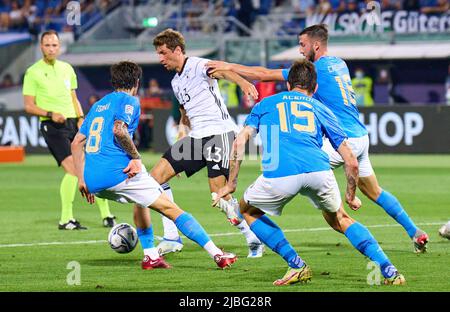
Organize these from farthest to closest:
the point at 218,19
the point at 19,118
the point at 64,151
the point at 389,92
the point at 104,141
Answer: the point at 218,19 → the point at 389,92 → the point at 19,118 → the point at 64,151 → the point at 104,141

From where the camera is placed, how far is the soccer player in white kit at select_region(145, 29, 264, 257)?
12328 mm

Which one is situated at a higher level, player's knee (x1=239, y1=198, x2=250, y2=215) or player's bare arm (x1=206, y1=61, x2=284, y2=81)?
player's bare arm (x1=206, y1=61, x2=284, y2=81)

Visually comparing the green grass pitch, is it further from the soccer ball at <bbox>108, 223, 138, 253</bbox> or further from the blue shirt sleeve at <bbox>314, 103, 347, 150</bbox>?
the blue shirt sleeve at <bbox>314, 103, 347, 150</bbox>

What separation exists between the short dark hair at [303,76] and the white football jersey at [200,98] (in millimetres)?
2604

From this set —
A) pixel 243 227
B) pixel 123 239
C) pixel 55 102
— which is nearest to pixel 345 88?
pixel 243 227

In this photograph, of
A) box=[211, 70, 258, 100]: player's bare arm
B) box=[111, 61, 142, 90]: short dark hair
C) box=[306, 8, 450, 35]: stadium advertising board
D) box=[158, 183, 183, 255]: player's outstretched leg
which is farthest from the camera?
box=[306, 8, 450, 35]: stadium advertising board

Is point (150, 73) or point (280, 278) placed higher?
point (280, 278)

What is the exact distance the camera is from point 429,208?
17094mm

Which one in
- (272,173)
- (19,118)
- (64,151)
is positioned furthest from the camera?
(19,118)

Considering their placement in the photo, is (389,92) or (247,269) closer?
(247,269)

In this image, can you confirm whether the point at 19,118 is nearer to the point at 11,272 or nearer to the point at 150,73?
the point at 150,73

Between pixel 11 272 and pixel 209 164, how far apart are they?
265cm

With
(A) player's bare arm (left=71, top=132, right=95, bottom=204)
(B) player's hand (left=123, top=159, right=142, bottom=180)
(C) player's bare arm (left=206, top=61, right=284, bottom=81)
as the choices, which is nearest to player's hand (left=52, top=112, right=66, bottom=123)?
(C) player's bare arm (left=206, top=61, right=284, bottom=81)

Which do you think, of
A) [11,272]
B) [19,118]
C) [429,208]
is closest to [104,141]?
[11,272]
